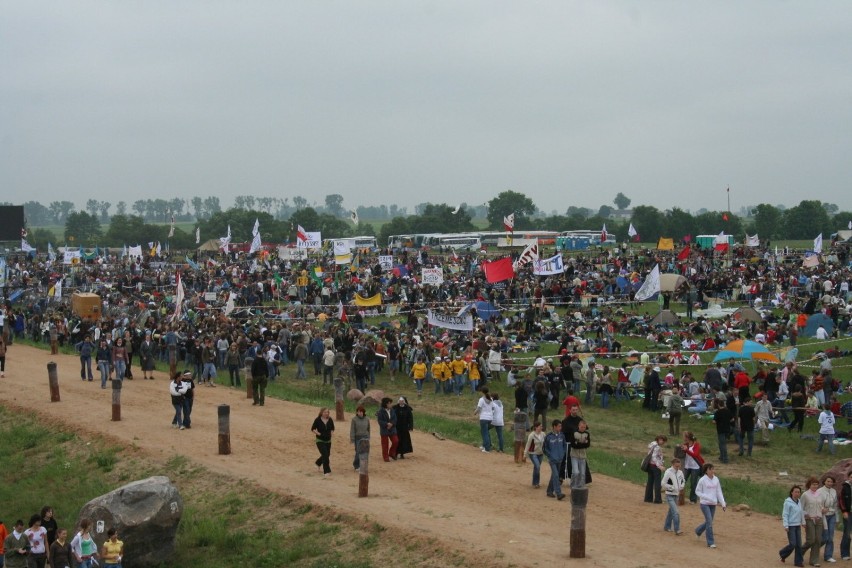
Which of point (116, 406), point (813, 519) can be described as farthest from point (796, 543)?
point (116, 406)

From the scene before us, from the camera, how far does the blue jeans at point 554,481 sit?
17.3 metres

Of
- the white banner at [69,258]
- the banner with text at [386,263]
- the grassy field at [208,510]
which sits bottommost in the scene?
the grassy field at [208,510]

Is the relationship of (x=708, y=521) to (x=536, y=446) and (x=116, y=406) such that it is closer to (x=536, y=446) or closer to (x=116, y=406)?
(x=536, y=446)

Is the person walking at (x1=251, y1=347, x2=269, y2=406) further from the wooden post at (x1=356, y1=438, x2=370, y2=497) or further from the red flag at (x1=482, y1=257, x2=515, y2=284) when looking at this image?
the red flag at (x1=482, y1=257, x2=515, y2=284)

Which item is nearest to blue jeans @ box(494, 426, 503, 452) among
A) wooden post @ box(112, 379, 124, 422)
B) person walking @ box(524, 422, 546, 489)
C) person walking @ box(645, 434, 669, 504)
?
person walking @ box(524, 422, 546, 489)

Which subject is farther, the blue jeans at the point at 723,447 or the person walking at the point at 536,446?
the blue jeans at the point at 723,447

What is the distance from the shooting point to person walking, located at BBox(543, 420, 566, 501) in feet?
56.2

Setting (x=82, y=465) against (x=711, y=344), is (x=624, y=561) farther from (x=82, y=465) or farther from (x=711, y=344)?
(x=711, y=344)

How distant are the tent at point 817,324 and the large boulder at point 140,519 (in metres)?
26.0

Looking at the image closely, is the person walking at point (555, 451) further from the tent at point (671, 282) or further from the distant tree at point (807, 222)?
the distant tree at point (807, 222)

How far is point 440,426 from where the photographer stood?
78.8ft

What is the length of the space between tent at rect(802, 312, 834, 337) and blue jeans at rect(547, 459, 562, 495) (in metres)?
21.4

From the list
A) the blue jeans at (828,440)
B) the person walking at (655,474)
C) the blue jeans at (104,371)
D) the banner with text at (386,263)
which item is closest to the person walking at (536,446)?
the person walking at (655,474)

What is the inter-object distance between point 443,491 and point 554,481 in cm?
207
